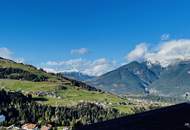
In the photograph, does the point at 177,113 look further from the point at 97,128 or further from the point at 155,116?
the point at 97,128

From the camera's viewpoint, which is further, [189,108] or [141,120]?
[189,108]

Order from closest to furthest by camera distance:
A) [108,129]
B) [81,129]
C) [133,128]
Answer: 1. [133,128]
2. [108,129]
3. [81,129]

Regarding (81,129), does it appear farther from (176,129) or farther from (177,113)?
(176,129)

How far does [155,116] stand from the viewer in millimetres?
25906

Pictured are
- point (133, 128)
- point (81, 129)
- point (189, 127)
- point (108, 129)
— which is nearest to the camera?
point (189, 127)

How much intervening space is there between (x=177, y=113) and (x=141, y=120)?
1888 millimetres

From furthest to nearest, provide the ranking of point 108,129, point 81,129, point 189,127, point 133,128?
point 81,129 → point 108,129 → point 133,128 → point 189,127

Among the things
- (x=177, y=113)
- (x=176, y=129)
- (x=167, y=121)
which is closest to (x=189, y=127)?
(x=176, y=129)

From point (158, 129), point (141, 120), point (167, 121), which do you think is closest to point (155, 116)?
point (141, 120)

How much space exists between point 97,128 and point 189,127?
6.41 m

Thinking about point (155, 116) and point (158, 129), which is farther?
point (155, 116)

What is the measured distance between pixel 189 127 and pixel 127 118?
7.76 m

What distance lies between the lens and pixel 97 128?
2608cm

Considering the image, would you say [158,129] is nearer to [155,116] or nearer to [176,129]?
[176,129]
